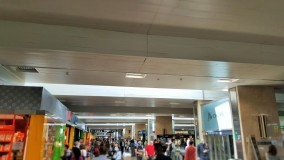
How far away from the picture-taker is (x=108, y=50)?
13.9 ft

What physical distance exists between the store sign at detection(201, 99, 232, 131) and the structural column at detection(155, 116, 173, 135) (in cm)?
846

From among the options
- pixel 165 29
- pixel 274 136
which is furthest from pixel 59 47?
pixel 274 136

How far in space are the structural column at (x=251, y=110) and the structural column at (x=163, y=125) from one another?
1221 cm

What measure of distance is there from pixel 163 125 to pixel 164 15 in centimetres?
1618

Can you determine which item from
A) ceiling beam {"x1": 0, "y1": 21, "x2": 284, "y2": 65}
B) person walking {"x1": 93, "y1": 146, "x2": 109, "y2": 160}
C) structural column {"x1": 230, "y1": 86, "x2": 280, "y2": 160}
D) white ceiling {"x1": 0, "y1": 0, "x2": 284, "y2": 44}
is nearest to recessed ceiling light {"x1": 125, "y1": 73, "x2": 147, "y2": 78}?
ceiling beam {"x1": 0, "y1": 21, "x2": 284, "y2": 65}

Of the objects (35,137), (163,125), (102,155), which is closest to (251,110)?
(102,155)

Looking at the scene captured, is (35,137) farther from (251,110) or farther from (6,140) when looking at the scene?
(251,110)

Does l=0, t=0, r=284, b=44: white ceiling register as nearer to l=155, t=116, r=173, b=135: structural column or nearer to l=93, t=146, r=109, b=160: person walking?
l=93, t=146, r=109, b=160: person walking

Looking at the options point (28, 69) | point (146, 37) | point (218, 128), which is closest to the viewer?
point (146, 37)

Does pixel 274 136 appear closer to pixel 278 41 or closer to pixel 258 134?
pixel 258 134

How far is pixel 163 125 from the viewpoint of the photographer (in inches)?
754

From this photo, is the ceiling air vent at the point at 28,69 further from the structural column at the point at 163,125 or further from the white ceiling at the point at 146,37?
the structural column at the point at 163,125

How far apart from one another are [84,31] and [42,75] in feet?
8.27

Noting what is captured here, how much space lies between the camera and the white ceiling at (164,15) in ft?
11.6
